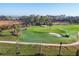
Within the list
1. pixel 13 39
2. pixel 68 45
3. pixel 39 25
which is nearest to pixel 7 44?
pixel 13 39

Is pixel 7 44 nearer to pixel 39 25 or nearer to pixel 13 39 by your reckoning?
pixel 13 39

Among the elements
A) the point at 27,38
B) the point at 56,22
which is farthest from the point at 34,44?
the point at 56,22

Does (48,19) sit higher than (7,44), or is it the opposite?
(48,19)

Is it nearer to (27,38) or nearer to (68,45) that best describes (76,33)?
(68,45)

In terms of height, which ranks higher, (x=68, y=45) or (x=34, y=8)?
(x=34, y=8)

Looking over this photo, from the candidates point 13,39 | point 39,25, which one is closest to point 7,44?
point 13,39
